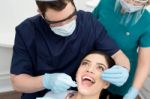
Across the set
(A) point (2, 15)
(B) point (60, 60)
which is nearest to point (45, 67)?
(B) point (60, 60)

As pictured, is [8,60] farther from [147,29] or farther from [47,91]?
[147,29]

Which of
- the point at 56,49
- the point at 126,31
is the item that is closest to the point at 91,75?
the point at 56,49

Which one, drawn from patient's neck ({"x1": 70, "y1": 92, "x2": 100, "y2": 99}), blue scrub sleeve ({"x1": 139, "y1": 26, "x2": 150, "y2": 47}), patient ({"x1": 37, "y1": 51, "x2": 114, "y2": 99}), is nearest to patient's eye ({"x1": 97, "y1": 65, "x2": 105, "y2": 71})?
patient ({"x1": 37, "y1": 51, "x2": 114, "y2": 99})

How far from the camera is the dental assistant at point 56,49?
4.35ft

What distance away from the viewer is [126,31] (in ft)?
5.17

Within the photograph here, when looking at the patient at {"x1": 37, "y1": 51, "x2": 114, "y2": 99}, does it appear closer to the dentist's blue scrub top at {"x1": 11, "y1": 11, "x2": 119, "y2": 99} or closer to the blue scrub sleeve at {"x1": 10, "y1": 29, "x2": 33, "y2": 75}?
the dentist's blue scrub top at {"x1": 11, "y1": 11, "x2": 119, "y2": 99}

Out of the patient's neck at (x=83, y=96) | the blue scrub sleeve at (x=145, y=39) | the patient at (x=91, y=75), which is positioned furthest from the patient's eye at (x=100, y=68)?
the blue scrub sleeve at (x=145, y=39)

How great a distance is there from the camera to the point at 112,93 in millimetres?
1715

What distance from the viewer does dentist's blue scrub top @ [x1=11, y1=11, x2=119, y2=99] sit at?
1.39 metres

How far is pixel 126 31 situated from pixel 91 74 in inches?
14.2

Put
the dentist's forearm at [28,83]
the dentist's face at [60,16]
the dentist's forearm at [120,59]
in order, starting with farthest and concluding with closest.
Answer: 1. the dentist's forearm at [120,59]
2. the dentist's forearm at [28,83]
3. the dentist's face at [60,16]

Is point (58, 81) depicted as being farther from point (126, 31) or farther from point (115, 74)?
point (126, 31)

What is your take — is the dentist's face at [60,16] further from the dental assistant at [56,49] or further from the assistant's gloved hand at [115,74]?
the assistant's gloved hand at [115,74]

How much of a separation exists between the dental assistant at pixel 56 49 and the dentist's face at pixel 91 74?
0.17 feet
